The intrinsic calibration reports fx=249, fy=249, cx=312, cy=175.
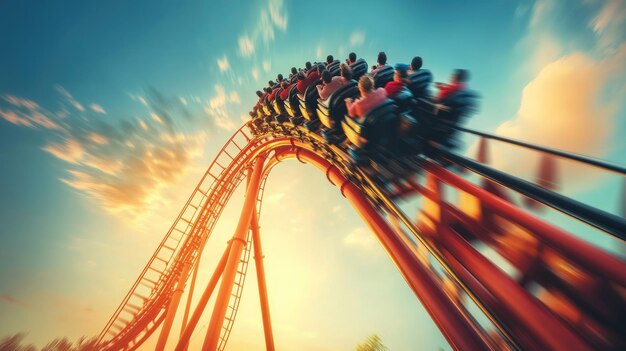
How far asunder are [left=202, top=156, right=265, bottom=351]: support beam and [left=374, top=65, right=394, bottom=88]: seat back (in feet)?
9.28

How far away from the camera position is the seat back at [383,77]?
82.4 inches

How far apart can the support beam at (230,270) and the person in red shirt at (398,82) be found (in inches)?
114

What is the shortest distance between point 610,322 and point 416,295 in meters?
0.85

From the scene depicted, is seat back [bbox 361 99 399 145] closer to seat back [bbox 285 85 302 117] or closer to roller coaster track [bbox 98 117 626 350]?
roller coaster track [bbox 98 117 626 350]

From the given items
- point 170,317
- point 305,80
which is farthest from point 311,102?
point 170,317

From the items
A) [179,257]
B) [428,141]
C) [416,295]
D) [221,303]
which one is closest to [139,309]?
[179,257]

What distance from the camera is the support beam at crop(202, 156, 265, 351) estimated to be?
8.92 ft

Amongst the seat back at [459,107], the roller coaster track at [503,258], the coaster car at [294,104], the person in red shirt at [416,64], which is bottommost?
the roller coaster track at [503,258]

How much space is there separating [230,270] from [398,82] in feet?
9.84

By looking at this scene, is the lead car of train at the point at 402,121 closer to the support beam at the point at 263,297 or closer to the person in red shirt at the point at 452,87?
the person in red shirt at the point at 452,87

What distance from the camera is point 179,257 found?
A: 626 cm

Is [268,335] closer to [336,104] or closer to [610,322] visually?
[336,104]

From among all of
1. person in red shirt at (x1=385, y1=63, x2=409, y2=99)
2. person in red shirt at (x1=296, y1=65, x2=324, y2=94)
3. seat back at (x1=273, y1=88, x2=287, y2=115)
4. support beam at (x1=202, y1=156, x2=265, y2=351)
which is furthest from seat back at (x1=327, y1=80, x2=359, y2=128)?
support beam at (x1=202, y1=156, x2=265, y2=351)

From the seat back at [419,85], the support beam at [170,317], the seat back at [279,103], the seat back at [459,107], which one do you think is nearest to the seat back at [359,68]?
the seat back at [419,85]
